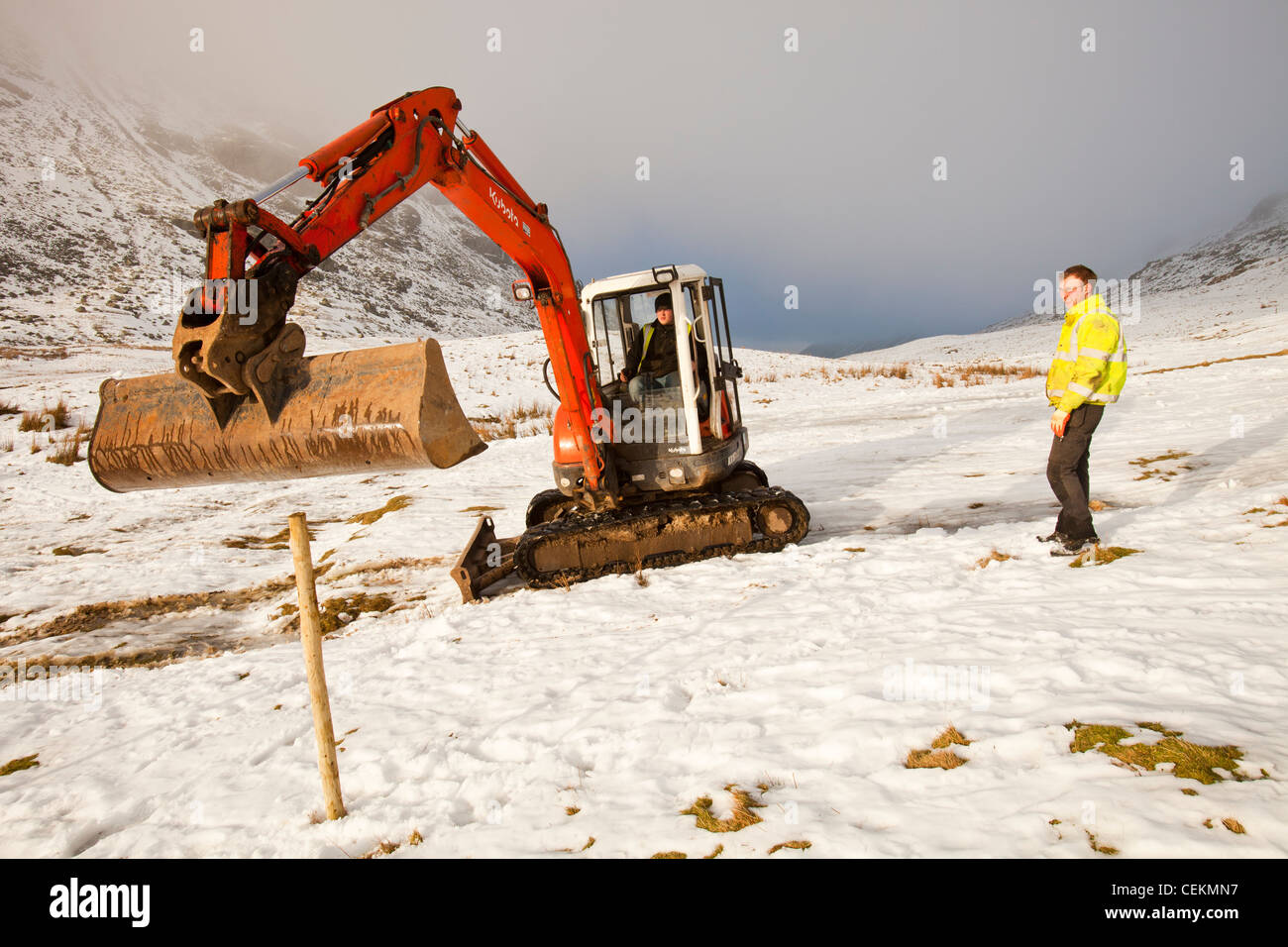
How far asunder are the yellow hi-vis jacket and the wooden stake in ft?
17.6

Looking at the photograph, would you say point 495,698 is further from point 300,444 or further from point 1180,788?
point 1180,788

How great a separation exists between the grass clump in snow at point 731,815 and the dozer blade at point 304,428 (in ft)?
6.26

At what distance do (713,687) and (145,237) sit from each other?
2517 inches

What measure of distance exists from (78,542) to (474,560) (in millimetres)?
6587

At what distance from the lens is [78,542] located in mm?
9023

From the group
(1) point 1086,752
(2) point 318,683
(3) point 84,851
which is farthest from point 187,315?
(1) point 1086,752

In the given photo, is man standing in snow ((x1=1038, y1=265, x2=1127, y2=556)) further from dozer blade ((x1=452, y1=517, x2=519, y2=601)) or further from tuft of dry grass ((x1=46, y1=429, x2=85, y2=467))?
tuft of dry grass ((x1=46, y1=429, x2=85, y2=467))

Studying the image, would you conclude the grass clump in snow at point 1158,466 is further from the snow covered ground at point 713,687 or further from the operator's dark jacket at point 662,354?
the operator's dark jacket at point 662,354

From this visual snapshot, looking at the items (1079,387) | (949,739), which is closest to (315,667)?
(949,739)

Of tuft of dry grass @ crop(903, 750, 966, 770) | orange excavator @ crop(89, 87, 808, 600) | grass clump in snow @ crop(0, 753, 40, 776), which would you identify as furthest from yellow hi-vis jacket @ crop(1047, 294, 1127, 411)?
grass clump in snow @ crop(0, 753, 40, 776)

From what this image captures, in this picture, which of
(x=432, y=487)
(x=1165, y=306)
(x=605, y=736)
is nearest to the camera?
(x=605, y=736)

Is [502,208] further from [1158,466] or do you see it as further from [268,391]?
[1158,466]

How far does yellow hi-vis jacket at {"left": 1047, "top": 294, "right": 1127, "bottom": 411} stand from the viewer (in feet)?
16.7

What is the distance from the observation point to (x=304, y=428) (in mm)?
3174
